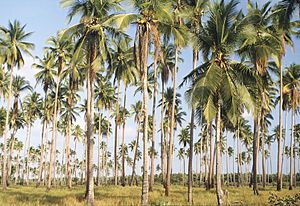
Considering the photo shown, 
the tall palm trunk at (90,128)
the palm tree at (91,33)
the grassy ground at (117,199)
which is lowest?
the grassy ground at (117,199)

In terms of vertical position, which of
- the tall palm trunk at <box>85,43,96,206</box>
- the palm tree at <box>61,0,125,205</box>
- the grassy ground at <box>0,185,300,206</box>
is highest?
the palm tree at <box>61,0,125,205</box>

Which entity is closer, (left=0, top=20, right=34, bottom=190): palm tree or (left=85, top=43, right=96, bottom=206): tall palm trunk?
(left=85, top=43, right=96, bottom=206): tall palm trunk

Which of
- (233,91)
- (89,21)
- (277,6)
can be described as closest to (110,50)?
(89,21)

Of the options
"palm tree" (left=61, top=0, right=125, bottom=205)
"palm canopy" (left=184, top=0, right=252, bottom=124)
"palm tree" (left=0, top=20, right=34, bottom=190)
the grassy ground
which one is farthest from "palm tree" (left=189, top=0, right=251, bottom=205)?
"palm tree" (left=0, top=20, right=34, bottom=190)

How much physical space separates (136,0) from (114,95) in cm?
3297

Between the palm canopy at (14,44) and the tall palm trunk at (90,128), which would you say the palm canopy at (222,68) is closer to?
the tall palm trunk at (90,128)

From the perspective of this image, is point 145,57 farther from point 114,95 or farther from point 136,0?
point 114,95

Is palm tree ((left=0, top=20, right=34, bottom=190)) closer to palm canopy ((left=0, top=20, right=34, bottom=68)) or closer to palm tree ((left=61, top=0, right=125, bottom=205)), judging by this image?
palm canopy ((left=0, top=20, right=34, bottom=68))

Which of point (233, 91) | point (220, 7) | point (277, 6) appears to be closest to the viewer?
point (233, 91)

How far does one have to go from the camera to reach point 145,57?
701 inches

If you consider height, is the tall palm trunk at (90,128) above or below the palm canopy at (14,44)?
below

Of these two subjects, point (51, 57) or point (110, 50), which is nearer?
point (110, 50)

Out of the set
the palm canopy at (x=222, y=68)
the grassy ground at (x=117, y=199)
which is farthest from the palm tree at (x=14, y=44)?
the palm canopy at (x=222, y=68)

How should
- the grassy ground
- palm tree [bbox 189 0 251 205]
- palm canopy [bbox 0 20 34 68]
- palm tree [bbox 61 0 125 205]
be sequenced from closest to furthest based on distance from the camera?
palm tree [bbox 189 0 251 205], the grassy ground, palm tree [bbox 61 0 125 205], palm canopy [bbox 0 20 34 68]
